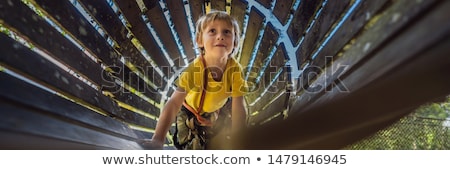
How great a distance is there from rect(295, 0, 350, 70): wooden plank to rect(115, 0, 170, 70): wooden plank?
0.36 m

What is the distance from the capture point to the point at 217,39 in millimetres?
615

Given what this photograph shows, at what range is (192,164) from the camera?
52 cm

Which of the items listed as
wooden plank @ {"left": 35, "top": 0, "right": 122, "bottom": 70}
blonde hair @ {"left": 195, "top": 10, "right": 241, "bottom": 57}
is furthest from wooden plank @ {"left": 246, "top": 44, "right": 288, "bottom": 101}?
wooden plank @ {"left": 35, "top": 0, "right": 122, "bottom": 70}

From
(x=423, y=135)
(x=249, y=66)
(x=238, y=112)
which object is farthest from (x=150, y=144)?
(x=423, y=135)

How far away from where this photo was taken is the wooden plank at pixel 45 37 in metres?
0.47

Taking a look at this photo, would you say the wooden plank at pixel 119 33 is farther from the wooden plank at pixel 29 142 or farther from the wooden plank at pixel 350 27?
the wooden plank at pixel 350 27

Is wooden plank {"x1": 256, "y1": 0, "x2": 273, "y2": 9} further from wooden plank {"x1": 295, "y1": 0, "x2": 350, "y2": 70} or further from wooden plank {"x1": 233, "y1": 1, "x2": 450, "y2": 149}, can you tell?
wooden plank {"x1": 233, "y1": 1, "x2": 450, "y2": 149}

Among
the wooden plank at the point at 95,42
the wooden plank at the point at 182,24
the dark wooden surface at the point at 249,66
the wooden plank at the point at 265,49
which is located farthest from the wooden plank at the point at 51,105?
the wooden plank at the point at 265,49

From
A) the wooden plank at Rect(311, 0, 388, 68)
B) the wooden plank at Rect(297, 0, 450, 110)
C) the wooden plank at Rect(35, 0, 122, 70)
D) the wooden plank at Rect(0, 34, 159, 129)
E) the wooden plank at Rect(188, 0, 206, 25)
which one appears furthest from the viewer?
the wooden plank at Rect(188, 0, 206, 25)

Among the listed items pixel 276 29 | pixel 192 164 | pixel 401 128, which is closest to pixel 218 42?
pixel 276 29

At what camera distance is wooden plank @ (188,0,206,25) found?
2.22ft

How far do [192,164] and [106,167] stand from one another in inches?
5.6

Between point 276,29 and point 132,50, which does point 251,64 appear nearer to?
point 276,29

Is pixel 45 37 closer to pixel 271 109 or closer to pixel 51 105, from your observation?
pixel 51 105
